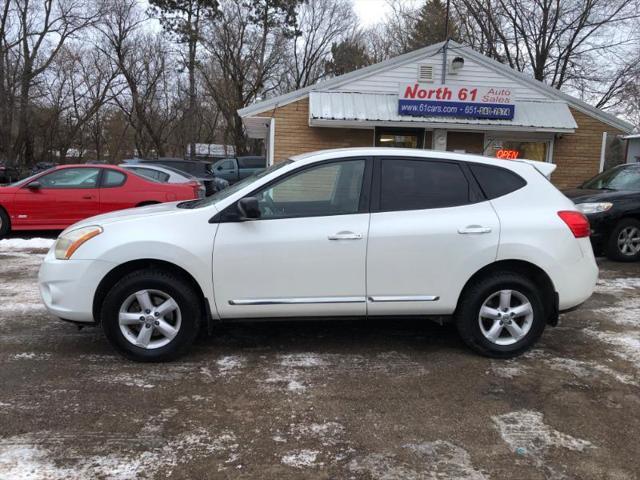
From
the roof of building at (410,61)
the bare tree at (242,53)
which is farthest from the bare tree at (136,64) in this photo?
the roof of building at (410,61)

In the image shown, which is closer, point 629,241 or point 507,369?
point 507,369

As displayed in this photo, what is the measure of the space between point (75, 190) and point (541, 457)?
30.0 feet

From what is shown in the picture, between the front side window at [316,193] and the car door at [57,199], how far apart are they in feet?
22.3

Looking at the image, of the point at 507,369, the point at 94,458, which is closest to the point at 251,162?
the point at 507,369

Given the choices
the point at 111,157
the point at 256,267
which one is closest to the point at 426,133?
the point at 256,267

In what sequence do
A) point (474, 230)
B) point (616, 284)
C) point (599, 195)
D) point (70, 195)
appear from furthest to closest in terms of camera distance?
point (70, 195)
point (599, 195)
point (616, 284)
point (474, 230)

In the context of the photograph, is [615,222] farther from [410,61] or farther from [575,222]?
[410,61]

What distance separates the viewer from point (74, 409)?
11.2 ft

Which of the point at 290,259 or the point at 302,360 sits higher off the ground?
the point at 290,259

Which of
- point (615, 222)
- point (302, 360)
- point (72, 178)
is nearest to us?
point (302, 360)

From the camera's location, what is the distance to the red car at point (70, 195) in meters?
9.70

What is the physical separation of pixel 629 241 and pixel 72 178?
31.5 feet

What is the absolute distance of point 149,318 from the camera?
402 centimetres

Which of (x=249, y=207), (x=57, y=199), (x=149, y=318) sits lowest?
(x=149, y=318)
